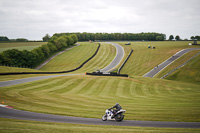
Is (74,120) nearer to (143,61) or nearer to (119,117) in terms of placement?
(119,117)

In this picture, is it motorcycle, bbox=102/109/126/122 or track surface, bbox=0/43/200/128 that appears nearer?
track surface, bbox=0/43/200/128

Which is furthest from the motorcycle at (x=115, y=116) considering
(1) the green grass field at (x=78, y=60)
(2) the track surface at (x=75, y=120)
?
(1) the green grass field at (x=78, y=60)

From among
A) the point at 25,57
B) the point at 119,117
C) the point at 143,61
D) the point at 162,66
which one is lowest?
the point at 119,117

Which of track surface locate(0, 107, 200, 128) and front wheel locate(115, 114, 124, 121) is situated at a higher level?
front wheel locate(115, 114, 124, 121)

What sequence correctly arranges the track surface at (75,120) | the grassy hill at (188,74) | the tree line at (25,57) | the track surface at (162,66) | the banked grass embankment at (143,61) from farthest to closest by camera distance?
1. the tree line at (25,57)
2. the banked grass embankment at (143,61)
3. the track surface at (162,66)
4. the grassy hill at (188,74)
5. the track surface at (75,120)

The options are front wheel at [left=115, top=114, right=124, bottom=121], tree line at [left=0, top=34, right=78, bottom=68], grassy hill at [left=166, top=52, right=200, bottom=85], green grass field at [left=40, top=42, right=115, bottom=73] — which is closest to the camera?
front wheel at [left=115, top=114, right=124, bottom=121]

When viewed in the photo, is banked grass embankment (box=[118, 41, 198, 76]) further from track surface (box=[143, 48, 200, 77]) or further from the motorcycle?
the motorcycle

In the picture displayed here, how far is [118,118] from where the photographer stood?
17.7 meters

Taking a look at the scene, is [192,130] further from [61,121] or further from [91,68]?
[91,68]

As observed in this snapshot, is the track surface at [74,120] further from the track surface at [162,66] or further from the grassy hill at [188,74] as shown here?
the track surface at [162,66]

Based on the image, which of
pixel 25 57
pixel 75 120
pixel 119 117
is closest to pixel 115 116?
pixel 119 117

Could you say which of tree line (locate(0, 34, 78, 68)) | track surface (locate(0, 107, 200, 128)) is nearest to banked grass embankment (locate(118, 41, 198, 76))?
tree line (locate(0, 34, 78, 68))

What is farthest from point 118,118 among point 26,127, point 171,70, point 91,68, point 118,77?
point 91,68

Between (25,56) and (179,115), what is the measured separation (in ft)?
281
